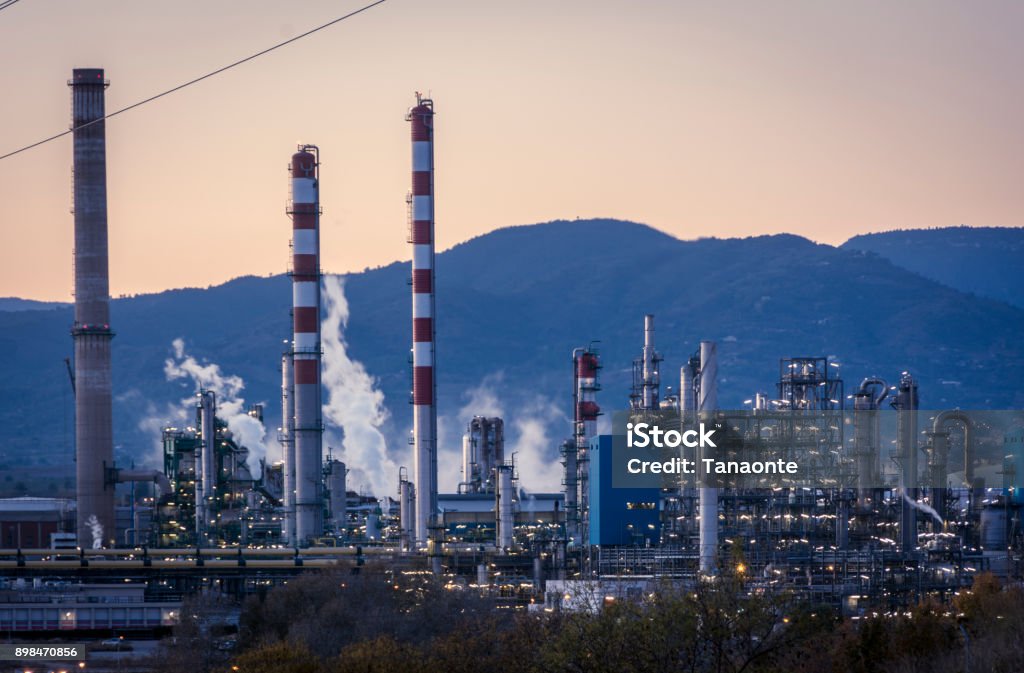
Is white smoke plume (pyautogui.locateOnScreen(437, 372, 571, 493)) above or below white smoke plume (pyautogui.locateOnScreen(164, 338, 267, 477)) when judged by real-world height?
below

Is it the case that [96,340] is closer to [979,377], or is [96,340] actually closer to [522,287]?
[979,377]

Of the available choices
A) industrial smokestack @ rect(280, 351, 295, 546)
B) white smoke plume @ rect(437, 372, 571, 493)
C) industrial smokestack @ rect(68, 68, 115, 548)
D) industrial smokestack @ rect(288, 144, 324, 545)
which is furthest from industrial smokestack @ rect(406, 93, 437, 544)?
white smoke plume @ rect(437, 372, 571, 493)

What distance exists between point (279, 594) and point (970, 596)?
47.3 feet

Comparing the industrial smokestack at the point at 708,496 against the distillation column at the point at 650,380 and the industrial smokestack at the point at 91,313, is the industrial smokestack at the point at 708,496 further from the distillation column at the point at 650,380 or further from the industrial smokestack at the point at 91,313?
the industrial smokestack at the point at 91,313

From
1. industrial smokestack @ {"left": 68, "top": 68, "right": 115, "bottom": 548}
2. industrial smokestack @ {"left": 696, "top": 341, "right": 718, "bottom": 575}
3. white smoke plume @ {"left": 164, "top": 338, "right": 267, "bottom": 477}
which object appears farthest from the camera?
white smoke plume @ {"left": 164, "top": 338, "right": 267, "bottom": 477}

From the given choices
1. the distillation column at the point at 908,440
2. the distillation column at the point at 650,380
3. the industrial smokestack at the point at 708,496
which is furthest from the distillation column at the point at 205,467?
the distillation column at the point at 908,440

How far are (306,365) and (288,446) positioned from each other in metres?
3.06

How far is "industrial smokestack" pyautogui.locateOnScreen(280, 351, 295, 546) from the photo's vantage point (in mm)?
48438

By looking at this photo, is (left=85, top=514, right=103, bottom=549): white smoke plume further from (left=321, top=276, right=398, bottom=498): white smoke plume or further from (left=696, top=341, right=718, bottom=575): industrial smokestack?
(left=321, top=276, right=398, bottom=498): white smoke plume

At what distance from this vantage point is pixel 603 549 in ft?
133

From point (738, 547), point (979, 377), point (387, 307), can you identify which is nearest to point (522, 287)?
point (387, 307)

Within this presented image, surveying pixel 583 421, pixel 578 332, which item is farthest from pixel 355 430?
pixel 578 332

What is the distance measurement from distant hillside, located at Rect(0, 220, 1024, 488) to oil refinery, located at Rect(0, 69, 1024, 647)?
198ft

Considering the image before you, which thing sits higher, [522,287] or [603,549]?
[522,287]
